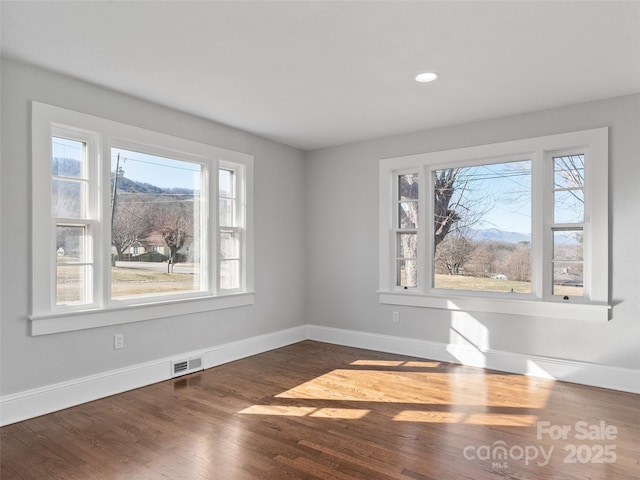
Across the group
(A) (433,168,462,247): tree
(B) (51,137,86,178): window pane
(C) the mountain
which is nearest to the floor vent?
(B) (51,137,86,178): window pane

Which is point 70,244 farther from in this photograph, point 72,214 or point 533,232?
point 533,232

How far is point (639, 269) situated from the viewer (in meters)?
3.65

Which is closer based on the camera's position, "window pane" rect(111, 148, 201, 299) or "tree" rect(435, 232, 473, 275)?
"window pane" rect(111, 148, 201, 299)

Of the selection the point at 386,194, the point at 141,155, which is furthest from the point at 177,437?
the point at 386,194

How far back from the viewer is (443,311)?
467 centimetres

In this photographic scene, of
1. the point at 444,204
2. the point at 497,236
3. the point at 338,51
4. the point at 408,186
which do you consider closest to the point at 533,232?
the point at 497,236

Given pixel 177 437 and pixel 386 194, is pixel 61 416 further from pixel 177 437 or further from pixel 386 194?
pixel 386 194

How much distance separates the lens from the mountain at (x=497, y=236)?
4.33 metres

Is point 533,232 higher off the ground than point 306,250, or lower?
higher

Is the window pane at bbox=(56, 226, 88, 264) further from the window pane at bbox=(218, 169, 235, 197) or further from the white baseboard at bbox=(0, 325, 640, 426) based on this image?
the window pane at bbox=(218, 169, 235, 197)

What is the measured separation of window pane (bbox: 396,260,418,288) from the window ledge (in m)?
0.15

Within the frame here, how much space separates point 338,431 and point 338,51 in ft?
8.60

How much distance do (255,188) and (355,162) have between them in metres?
1.34

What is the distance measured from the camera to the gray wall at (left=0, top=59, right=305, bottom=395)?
298 centimetres
